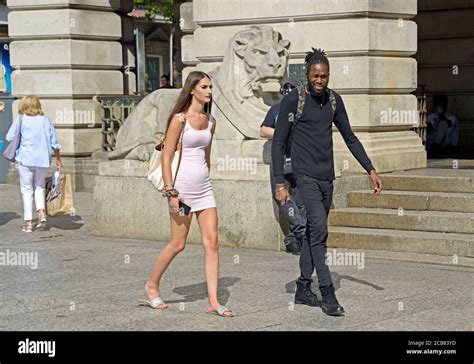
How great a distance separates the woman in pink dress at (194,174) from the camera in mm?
8938

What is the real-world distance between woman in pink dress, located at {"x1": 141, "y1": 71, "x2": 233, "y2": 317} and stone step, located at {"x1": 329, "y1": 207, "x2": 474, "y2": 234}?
3.66 metres

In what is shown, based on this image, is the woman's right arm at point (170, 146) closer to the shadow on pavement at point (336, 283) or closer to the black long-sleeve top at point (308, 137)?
the black long-sleeve top at point (308, 137)

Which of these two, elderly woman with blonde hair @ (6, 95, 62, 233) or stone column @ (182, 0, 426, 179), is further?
elderly woman with blonde hair @ (6, 95, 62, 233)

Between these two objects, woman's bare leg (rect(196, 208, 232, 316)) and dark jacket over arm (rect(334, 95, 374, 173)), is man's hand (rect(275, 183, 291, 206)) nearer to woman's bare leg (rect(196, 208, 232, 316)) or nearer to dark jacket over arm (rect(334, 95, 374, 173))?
woman's bare leg (rect(196, 208, 232, 316))

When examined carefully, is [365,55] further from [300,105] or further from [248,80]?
[300,105]

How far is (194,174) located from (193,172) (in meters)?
0.02

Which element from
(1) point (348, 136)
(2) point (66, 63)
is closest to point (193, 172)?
(1) point (348, 136)

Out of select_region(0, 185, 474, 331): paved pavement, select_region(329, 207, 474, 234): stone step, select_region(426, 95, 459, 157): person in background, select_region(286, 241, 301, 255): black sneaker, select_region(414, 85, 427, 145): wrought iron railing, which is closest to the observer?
select_region(0, 185, 474, 331): paved pavement

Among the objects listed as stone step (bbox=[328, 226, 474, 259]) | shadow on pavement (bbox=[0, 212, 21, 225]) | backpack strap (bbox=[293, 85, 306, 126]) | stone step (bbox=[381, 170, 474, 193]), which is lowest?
shadow on pavement (bbox=[0, 212, 21, 225])

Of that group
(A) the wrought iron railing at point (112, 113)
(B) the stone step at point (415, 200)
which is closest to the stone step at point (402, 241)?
(B) the stone step at point (415, 200)

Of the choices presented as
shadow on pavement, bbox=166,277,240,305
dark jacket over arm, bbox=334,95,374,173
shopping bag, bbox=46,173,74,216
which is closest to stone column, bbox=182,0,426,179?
shopping bag, bbox=46,173,74,216

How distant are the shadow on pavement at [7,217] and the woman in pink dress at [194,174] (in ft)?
22.6

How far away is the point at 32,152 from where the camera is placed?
14562 millimetres

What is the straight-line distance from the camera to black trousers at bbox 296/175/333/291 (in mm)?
8961
